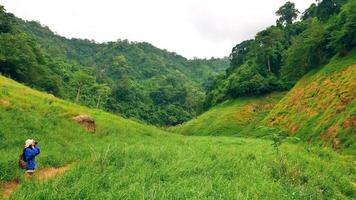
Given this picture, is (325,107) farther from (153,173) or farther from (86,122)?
(153,173)

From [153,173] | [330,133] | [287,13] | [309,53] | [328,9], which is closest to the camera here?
[153,173]

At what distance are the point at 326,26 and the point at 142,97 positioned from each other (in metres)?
89.9

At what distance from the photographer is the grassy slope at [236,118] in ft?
249

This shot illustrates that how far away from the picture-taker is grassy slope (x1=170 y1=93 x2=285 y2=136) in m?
76.0

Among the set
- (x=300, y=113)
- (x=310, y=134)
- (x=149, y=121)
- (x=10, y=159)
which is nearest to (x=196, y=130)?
(x=300, y=113)

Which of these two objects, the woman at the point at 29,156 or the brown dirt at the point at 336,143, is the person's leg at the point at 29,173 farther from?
the brown dirt at the point at 336,143

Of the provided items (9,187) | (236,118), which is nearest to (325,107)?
(236,118)

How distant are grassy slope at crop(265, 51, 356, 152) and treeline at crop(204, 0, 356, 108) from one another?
480cm

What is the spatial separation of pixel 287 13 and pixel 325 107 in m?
85.9

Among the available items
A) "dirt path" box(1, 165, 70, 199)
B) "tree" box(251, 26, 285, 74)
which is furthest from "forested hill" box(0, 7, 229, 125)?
"dirt path" box(1, 165, 70, 199)

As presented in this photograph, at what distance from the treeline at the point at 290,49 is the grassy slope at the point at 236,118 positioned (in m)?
4.17

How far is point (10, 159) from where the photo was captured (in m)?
17.4

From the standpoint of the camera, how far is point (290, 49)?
308 ft

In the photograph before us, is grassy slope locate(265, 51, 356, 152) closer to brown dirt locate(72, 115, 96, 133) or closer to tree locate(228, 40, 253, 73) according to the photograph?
brown dirt locate(72, 115, 96, 133)
